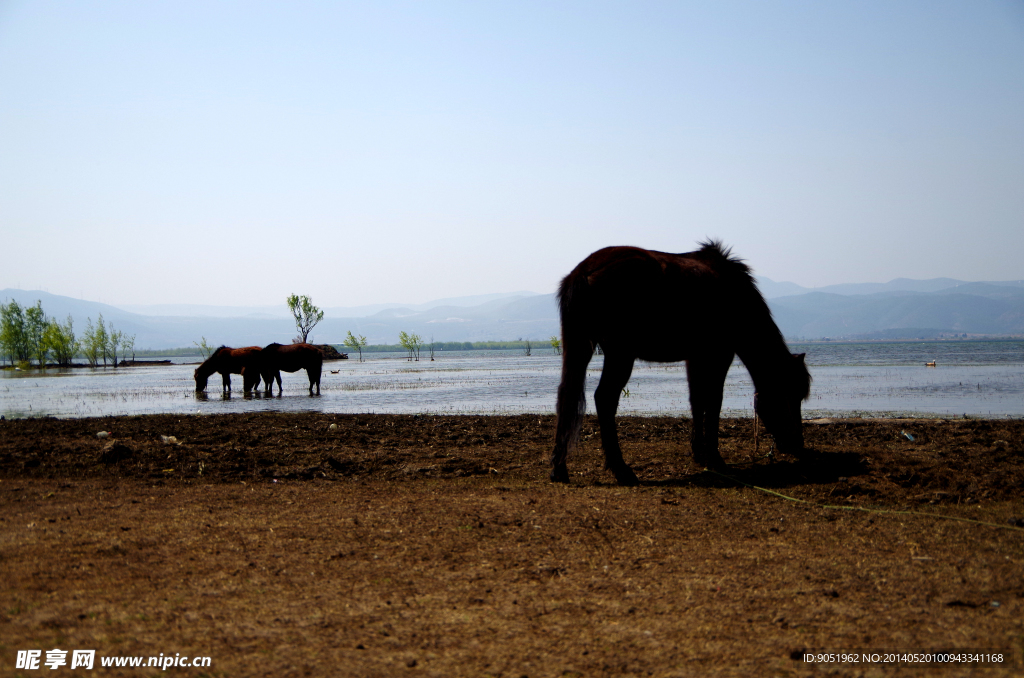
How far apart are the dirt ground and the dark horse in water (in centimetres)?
64

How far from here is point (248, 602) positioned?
381 cm

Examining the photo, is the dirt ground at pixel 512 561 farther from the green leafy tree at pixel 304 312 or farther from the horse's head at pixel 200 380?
the green leafy tree at pixel 304 312

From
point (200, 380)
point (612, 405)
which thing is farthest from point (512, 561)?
point (200, 380)

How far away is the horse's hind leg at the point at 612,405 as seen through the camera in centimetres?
731

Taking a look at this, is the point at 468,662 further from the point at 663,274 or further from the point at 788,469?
the point at 788,469

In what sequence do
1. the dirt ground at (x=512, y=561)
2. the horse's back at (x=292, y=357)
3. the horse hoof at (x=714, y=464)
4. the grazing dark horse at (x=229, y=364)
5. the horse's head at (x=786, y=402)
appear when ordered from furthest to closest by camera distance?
1. the grazing dark horse at (x=229, y=364)
2. the horse's back at (x=292, y=357)
3. the horse's head at (x=786, y=402)
4. the horse hoof at (x=714, y=464)
5. the dirt ground at (x=512, y=561)

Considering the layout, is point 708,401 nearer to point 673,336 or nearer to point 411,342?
point 673,336

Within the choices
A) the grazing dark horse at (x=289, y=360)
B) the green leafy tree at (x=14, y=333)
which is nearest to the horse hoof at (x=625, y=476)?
the grazing dark horse at (x=289, y=360)

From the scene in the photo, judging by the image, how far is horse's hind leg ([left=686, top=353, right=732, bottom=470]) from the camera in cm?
803

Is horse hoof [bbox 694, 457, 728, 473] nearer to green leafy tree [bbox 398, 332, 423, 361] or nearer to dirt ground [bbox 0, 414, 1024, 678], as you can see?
dirt ground [bbox 0, 414, 1024, 678]

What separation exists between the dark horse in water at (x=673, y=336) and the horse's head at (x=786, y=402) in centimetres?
1

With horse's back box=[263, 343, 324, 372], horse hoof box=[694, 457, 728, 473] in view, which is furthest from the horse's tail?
horse's back box=[263, 343, 324, 372]

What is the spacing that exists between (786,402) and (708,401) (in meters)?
1.13

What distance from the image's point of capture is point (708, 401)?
804 centimetres
